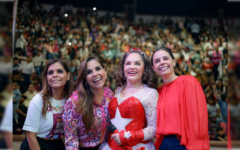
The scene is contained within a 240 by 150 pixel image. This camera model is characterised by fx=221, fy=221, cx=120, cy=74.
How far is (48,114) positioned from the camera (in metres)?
2.46

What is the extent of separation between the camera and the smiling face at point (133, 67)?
2.35 metres

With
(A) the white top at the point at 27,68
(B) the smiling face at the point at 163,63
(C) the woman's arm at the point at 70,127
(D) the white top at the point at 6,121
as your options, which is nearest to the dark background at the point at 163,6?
(A) the white top at the point at 27,68

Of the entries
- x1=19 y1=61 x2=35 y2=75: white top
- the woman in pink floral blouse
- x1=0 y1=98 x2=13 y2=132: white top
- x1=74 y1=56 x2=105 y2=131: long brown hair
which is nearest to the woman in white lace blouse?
the woman in pink floral blouse

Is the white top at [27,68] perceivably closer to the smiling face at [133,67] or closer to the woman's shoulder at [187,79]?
the smiling face at [133,67]

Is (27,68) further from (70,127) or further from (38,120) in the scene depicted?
(70,127)

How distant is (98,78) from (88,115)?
423 mm

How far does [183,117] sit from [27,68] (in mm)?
5746

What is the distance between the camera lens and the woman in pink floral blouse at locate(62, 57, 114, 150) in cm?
228

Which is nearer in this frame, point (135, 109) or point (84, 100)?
point (135, 109)

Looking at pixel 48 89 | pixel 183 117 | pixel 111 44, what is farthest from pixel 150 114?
pixel 111 44

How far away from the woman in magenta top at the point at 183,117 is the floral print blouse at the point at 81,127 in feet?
1.95

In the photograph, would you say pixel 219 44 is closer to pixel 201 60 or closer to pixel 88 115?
pixel 201 60

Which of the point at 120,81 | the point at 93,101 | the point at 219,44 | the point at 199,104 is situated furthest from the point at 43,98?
the point at 219,44

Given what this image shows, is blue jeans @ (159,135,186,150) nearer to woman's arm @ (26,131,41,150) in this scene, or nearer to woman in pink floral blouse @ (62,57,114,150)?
woman in pink floral blouse @ (62,57,114,150)
